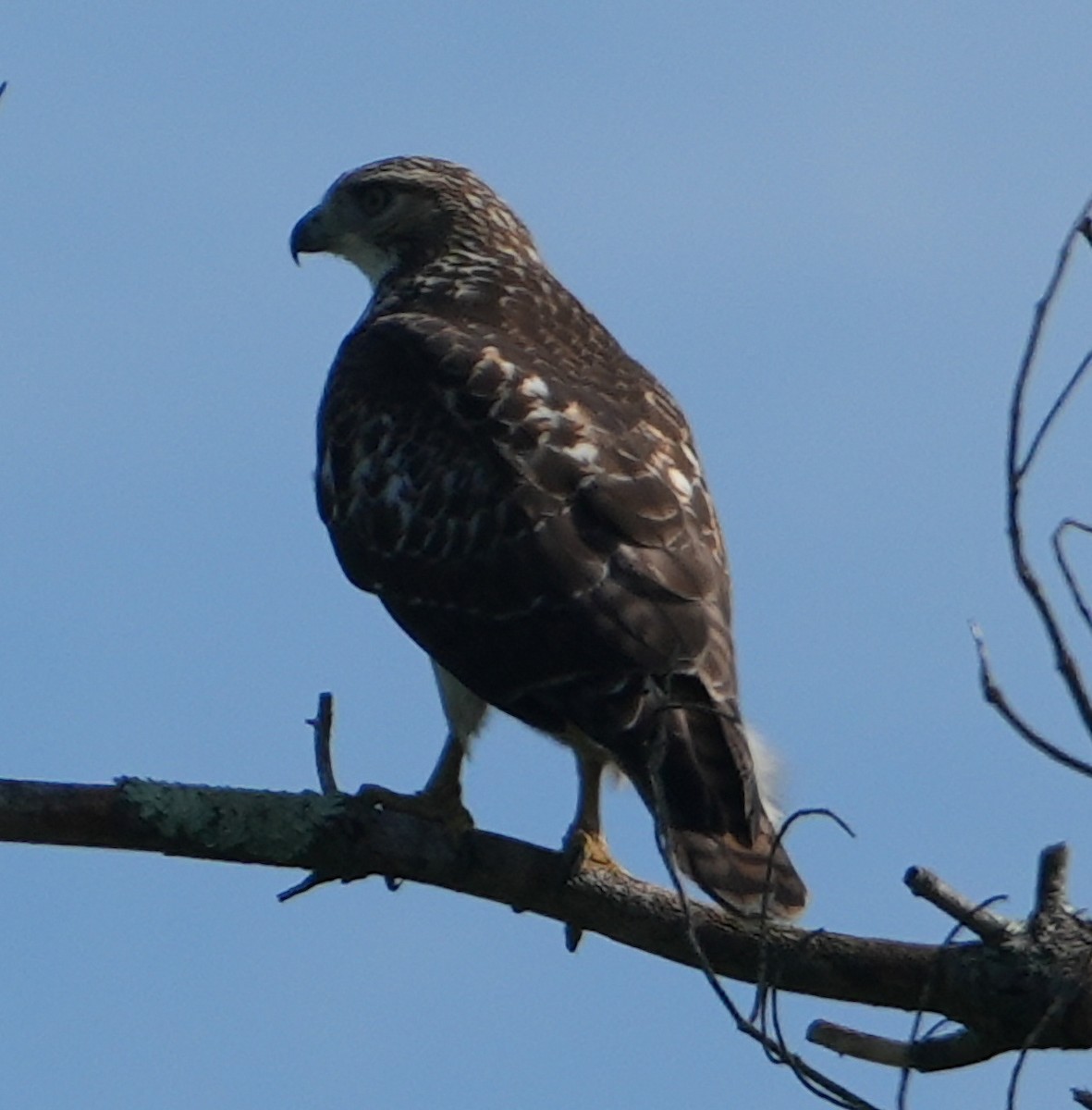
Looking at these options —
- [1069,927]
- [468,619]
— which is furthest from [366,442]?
[1069,927]

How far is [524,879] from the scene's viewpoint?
5.72 metres

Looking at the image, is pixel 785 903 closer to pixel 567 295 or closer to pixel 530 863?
pixel 530 863

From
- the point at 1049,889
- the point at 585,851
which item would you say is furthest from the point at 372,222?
the point at 1049,889

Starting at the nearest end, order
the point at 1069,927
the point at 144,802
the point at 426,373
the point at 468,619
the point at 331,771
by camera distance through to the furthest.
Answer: the point at 1069,927 < the point at 144,802 < the point at 331,771 < the point at 468,619 < the point at 426,373

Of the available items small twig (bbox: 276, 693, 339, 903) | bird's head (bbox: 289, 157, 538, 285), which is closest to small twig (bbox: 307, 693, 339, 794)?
small twig (bbox: 276, 693, 339, 903)

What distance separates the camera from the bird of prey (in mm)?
5965

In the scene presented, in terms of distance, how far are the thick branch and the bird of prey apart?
0.70 ft

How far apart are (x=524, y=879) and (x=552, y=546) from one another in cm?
108

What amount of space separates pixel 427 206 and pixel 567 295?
2.56 feet

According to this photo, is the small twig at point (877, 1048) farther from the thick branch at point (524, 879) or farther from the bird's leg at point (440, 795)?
the bird's leg at point (440, 795)

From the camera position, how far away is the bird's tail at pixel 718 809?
5.71 meters

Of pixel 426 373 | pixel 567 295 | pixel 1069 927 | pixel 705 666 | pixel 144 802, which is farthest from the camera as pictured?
pixel 567 295

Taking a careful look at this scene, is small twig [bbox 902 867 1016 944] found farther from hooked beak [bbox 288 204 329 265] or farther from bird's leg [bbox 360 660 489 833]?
hooked beak [bbox 288 204 329 265]

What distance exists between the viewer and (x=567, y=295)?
27.8ft
